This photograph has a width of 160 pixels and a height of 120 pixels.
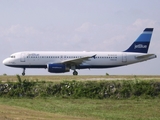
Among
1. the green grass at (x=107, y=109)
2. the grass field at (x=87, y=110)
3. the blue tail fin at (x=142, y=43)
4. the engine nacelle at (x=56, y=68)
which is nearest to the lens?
the grass field at (x=87, y=110)

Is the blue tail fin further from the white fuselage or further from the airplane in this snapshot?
the white fuselage

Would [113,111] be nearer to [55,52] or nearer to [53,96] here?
[53,96]

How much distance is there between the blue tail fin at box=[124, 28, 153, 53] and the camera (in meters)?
51.3

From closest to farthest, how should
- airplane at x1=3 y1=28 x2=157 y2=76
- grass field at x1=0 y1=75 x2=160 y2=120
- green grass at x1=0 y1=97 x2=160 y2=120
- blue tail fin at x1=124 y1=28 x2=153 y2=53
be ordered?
grass field at x1=0 y1=75 x2=160 y2=120
green grass at x1=0 y1=97 x2=160 y2=120
airplane at x1=3 y1=28 x2=157 y2=76
blue tail fin at x1=124 y1=28 x2=153 y2=53

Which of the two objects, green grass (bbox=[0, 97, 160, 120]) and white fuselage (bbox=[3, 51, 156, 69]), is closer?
green grass (bbox=[0, 97, 160, 120])

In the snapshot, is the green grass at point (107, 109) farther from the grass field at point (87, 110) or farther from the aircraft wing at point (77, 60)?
the aircraft wing at point (77, 60)

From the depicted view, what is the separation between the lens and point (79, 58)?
157 ft

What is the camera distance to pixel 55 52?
161 ft

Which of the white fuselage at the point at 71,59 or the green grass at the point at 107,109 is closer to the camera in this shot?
the green grass at the point at 107,109

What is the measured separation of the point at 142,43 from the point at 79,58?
8587 millimetres

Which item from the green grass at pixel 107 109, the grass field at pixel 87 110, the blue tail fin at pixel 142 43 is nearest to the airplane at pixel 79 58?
the blue tail fin at pixel 142 43

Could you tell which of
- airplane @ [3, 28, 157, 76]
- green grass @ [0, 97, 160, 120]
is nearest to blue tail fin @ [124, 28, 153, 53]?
airplane @ [3, 28, 157, 76]

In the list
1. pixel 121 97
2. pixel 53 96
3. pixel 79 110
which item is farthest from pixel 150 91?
pixel 79 110

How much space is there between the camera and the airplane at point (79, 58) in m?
47.8
